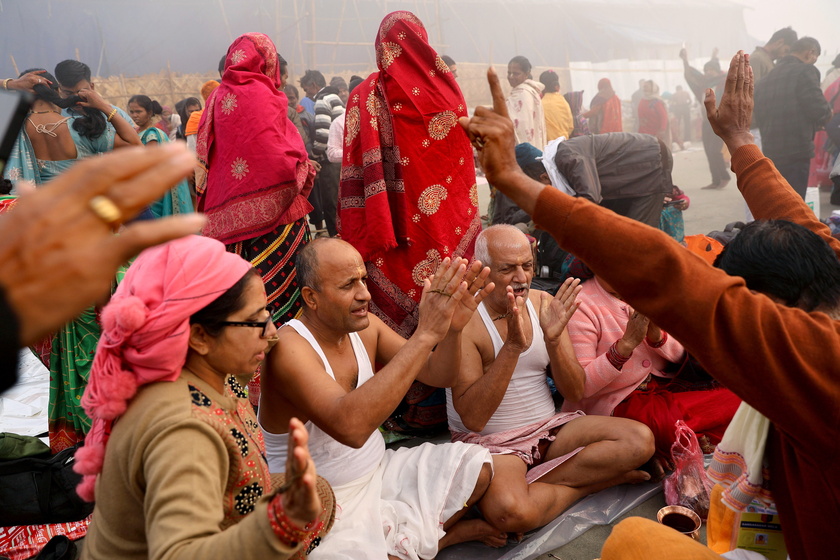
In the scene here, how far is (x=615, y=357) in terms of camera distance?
3.15 metres

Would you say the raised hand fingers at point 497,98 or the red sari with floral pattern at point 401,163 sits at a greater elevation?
the raised hand fingers at point 497,98

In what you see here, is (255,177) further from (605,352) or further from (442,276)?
(605,352)

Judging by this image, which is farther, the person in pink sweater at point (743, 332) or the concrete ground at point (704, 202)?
the concrete ground at point (704, 202)

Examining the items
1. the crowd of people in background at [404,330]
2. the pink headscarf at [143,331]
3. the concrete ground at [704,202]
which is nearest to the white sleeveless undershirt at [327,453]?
the crowd of people in background at [404,330]

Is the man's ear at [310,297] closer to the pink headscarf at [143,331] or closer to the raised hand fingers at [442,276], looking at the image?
the raised hand fingers at [442,276]

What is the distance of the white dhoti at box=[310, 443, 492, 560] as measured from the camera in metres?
2.31

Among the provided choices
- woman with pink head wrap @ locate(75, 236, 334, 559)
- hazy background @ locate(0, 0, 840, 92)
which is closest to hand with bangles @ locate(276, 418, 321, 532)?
woman with pink head wrap @ locate(75, 236, 334, 559)

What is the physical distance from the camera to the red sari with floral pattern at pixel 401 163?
3764mm

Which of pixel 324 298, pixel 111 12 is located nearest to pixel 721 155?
pixel 324 298

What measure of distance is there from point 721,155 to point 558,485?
9.90 meters

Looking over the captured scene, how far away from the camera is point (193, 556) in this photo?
1.31 m

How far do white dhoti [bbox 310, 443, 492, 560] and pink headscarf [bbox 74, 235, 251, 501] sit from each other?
0.95 metres

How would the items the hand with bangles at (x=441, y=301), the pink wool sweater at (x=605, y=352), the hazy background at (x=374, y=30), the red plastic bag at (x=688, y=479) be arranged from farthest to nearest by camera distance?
the hazy background at (x=374, y=30) → the pink wool sweater at (x=605, y=352) → the red plastic bag at (x=688, y=479) → the hand with bangles at (x=441, y=301)

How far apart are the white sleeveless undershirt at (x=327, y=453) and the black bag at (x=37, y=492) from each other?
93 cm
